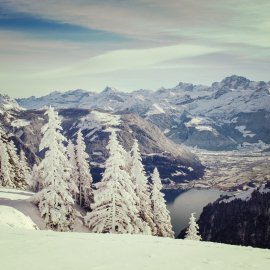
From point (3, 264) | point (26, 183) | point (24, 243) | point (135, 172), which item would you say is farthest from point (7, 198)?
point (26, 183)

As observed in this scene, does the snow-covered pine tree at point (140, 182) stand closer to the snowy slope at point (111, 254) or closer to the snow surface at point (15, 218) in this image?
the snow surface at point (15, 218)

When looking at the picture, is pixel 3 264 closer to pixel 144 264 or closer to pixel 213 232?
pixel 144 264

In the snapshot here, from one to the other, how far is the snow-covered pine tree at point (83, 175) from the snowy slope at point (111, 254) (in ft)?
133

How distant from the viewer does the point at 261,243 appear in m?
163

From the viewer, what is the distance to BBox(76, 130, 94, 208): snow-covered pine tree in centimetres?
6519

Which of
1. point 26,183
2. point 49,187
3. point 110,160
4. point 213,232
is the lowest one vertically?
point 213,232

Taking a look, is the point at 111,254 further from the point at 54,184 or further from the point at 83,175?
the point at 83,175

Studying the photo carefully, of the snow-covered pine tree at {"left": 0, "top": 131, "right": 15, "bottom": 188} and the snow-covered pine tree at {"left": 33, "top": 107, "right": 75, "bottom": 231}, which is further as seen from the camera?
the snow-covered pine tree at {"left": 0, "top": 131, "right": 15, "bottom": 188}

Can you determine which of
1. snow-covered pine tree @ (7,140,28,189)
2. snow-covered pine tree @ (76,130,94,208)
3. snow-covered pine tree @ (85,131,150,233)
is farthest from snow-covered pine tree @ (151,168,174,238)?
snow-covered pine tree @ (7,140,28,189)

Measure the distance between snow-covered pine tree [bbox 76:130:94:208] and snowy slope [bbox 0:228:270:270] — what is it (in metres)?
40.5

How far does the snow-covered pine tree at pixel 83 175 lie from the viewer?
65188mm

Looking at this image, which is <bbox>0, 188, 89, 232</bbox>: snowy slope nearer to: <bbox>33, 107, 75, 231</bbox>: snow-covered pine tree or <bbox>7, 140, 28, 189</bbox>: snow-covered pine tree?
<bbox>33, 107, 75, 231</bbox>: snow-covered pine tree

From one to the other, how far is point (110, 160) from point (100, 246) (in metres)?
24.5

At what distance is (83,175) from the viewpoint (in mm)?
66438
